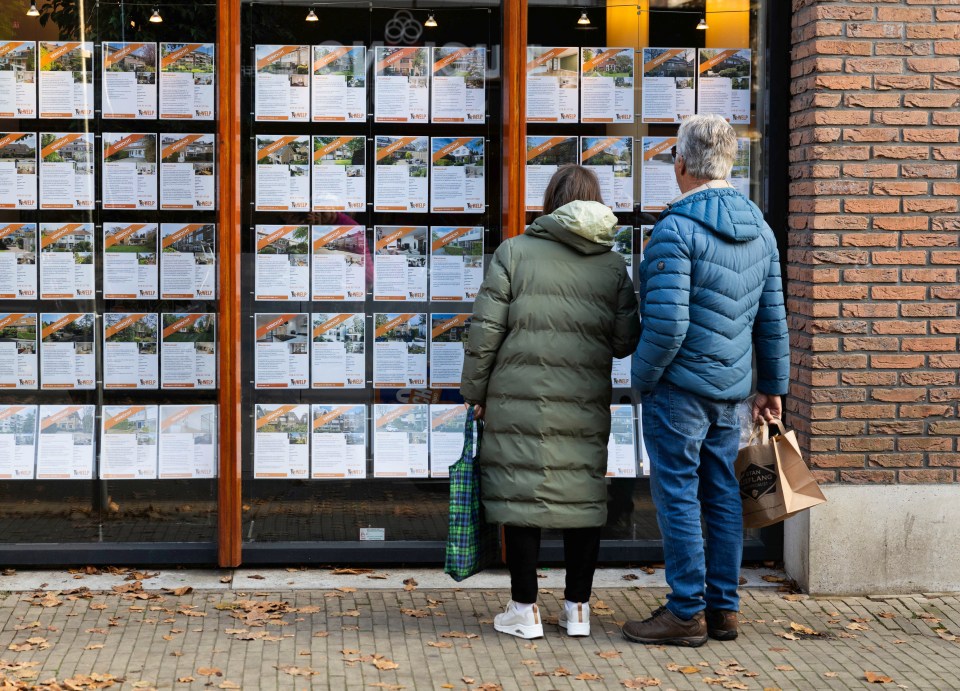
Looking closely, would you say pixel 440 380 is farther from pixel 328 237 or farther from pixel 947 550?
pixel 947 550

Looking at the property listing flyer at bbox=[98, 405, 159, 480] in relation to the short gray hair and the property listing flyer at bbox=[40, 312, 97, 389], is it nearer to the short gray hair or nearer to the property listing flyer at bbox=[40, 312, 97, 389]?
the property listing flyer at bbox=[40, 312, 97, 389]

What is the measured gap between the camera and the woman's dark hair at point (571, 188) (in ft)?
19.1

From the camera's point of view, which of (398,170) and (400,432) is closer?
(398,170)

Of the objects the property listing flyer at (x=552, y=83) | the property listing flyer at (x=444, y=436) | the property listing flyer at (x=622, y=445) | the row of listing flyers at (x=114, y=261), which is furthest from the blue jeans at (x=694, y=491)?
the row of listing flyers at (x=114, y=261)

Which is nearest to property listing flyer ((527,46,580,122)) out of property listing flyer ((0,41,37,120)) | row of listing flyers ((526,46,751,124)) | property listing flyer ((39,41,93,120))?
row of listing flyers ((526,46,751,124))

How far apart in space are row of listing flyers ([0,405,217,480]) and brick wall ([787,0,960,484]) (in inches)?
121

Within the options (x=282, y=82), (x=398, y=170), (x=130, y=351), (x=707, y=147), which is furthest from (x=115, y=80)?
(x=707, y=147)

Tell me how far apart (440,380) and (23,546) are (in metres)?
2.26

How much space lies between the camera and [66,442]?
714cm

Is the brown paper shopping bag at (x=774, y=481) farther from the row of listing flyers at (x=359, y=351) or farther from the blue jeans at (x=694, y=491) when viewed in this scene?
the row of listing flyers at (x=359, y=351)

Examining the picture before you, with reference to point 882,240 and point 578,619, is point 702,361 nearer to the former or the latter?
point 578,619

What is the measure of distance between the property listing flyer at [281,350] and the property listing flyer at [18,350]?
1.15m

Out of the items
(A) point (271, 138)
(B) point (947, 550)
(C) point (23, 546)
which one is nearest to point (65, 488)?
(C) point (23, 546)

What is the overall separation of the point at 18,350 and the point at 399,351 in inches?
76.9
